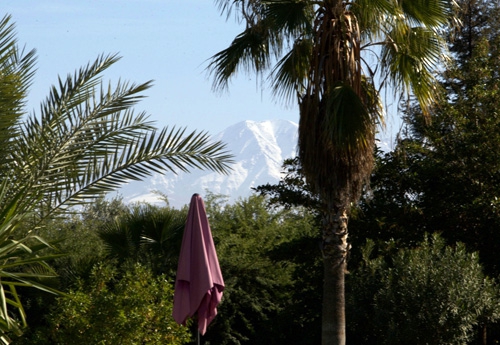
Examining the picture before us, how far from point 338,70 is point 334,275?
9.40 feet

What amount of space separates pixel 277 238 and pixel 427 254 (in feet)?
27.8

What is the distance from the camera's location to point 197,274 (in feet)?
29.5

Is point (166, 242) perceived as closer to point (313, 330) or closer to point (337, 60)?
point (313, 330)

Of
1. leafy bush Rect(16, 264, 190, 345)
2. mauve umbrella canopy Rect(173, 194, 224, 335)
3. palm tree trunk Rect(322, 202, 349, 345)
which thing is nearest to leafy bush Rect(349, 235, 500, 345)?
palm tree trunk Rect(322, 202, 349, 345)

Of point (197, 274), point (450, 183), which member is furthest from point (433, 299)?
point (197, 274)

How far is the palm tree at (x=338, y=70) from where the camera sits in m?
10.7

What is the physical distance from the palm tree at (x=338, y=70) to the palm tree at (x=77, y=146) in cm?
257

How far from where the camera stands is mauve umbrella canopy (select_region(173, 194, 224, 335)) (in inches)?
352

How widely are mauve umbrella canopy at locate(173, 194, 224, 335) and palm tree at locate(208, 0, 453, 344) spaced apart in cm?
216

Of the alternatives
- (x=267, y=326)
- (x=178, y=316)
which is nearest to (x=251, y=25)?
(x=178, y=316)

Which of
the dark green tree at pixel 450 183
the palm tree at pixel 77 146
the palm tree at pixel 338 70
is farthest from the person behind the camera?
the dark green tree at pixel 450 183

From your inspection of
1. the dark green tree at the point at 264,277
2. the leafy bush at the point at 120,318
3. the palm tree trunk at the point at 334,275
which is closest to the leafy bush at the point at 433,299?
the palm tree trunk at the point at 334,275

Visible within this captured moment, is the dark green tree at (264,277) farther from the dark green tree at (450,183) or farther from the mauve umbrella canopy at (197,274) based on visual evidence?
the mauve umbrella canopy at (197,274)

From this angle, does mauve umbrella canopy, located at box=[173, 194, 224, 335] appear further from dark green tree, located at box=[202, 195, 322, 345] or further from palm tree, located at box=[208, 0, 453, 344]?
dark green tree, located at box=[202, 195, 322, 345]
